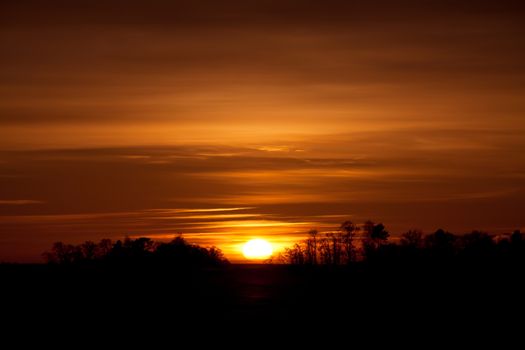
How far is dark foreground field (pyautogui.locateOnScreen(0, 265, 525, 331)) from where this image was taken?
2423 centimetres

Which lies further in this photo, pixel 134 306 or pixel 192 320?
pixel 134 306

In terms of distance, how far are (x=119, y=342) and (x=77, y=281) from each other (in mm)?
17906

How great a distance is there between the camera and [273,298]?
102 ft

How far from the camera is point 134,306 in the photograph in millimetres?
27500

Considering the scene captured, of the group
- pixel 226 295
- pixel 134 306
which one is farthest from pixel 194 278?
pixel 134 306

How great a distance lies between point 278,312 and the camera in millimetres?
26016

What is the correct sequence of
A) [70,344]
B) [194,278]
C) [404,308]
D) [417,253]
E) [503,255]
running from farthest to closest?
[417,253]
[503,255]
[194,278]
[404,308]
[70,344]

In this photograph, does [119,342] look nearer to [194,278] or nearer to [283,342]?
[283,342]

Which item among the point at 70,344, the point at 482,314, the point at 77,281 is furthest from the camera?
the point at 77,281

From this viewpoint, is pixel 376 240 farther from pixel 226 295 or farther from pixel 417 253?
pixel 226 295

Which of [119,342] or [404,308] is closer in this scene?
[119,342]

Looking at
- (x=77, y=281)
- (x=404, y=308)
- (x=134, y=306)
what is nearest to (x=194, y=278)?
(x=77, y=281)

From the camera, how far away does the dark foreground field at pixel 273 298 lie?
2423 centimetres

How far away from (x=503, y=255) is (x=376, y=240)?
2897 centimetres
